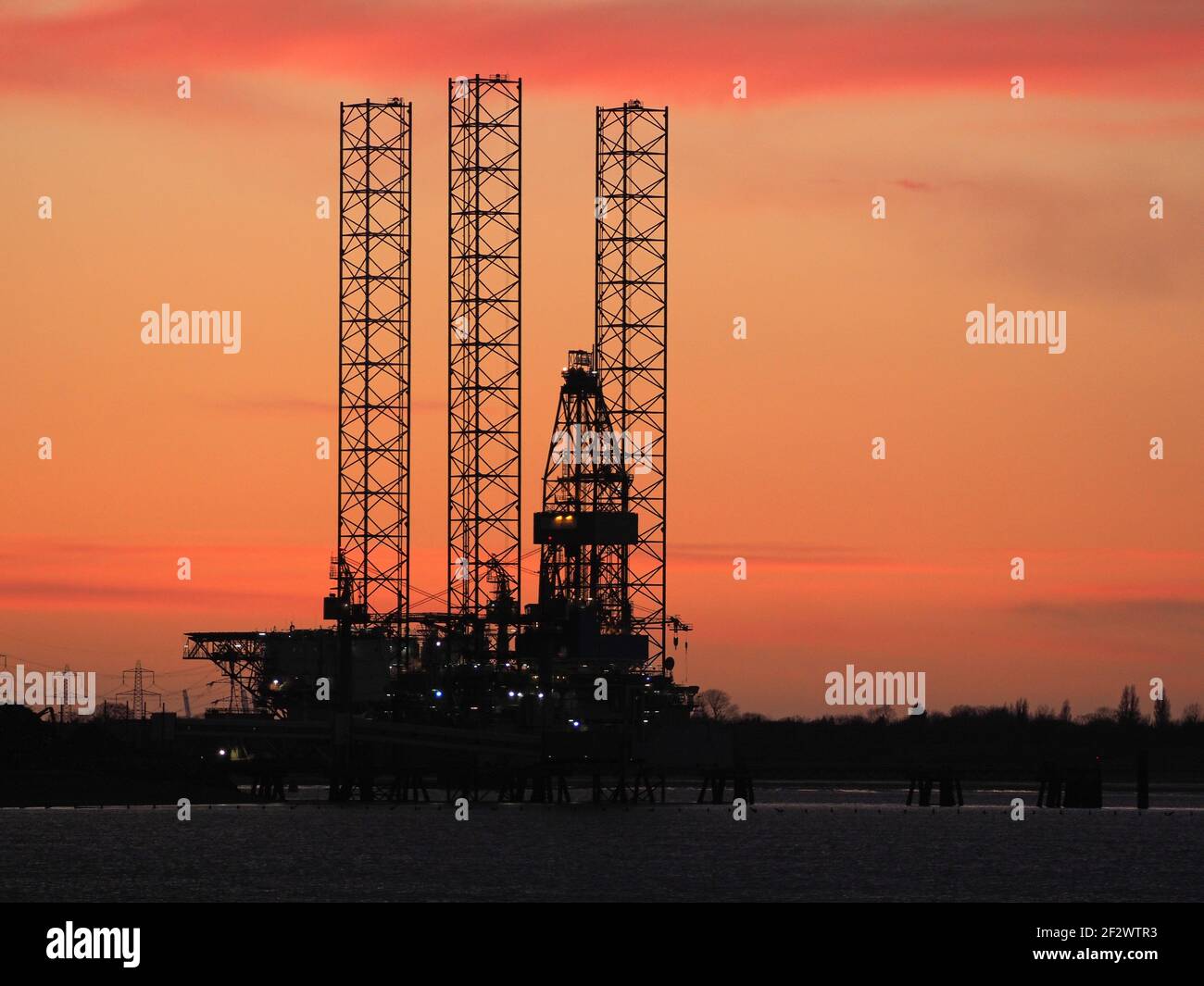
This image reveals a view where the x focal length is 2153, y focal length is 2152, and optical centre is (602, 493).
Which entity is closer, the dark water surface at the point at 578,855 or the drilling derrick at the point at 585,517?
the dark water surface at the point at 578,855

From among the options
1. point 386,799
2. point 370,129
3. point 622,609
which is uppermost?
point 370,129

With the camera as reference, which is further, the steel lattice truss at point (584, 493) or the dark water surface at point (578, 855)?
the steel lattice truss at point (584, 493)

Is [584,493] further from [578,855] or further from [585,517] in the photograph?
[578,855]

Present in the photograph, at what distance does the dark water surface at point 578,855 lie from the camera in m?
92.8

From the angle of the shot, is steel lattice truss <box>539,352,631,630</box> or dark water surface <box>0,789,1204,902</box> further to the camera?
steel lattice truss <box>539,352,631,630</box>

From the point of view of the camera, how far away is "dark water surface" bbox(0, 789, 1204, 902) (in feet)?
305

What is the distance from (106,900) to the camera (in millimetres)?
85562

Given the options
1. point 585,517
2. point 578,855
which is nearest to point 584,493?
point 585,517

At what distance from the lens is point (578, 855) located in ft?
368

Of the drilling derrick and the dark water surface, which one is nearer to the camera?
the dark water surface

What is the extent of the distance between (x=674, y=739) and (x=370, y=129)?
6259 centimetres
